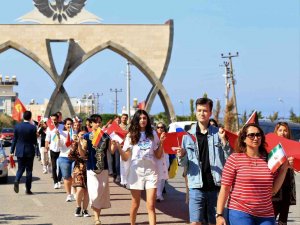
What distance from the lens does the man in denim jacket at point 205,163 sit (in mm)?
7676

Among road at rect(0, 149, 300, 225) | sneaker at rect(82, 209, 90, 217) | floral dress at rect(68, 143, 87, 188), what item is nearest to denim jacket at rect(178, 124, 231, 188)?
road at rect(0, 149, 300, 225)

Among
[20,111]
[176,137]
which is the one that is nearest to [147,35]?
[20,111]

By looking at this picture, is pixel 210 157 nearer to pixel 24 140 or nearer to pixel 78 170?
pixel 78 170

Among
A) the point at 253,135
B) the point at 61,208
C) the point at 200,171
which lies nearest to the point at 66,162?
the point at 61,208

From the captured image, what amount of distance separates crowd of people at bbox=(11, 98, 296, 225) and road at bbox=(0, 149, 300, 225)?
1.35 ft

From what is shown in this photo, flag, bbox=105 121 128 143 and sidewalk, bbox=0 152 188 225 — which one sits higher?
flag, bbox=105 121 128 143

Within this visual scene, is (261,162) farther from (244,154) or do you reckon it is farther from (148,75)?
(148,75)

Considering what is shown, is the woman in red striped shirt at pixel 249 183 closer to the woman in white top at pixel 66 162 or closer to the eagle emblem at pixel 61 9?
the woman in white top at pixel 66 162

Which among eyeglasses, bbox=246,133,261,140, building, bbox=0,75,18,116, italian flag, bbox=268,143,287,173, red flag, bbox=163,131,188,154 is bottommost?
italian flag, bbox=268,143,287,173

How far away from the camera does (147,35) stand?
48938 millimetres

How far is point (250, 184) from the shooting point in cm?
621

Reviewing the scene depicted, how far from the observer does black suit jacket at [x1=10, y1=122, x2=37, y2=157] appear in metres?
14.9

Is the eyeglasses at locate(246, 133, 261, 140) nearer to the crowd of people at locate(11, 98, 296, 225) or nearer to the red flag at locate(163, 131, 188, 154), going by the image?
the crowd of people at locate(11, 98, 296, 225)

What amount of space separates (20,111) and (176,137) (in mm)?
11414
